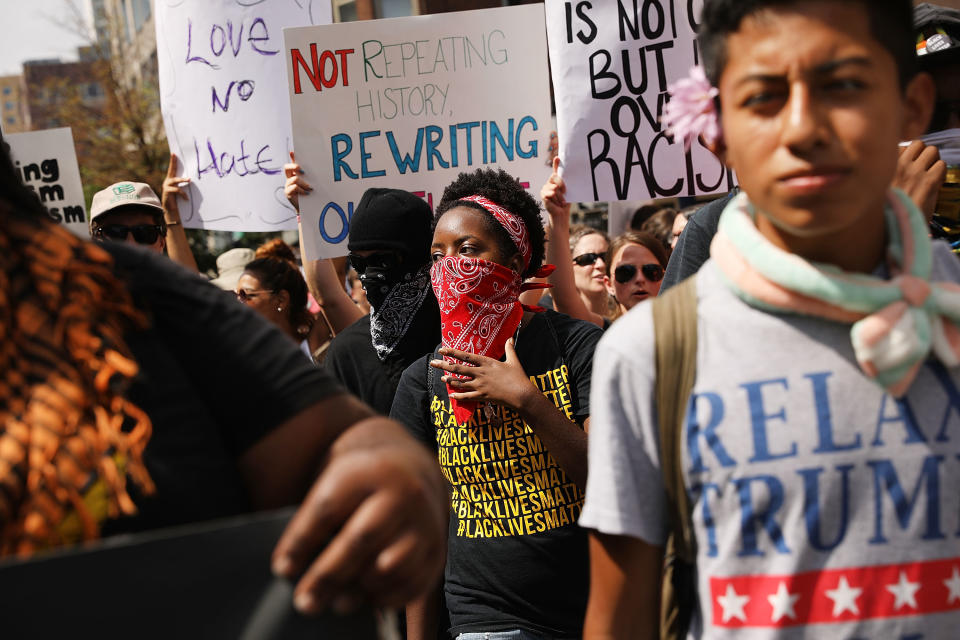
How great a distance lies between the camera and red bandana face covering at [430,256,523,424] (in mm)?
3283

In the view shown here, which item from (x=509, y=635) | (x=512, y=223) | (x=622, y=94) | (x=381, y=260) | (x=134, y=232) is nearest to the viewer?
(x=509, y=635)

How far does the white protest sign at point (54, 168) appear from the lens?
5531 millimetres

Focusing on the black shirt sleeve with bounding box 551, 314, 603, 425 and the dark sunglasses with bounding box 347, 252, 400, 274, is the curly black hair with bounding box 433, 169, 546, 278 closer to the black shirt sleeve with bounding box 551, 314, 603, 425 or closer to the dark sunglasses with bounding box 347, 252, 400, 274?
the dark sunglasses with bounding box 347, 252, 400, 274

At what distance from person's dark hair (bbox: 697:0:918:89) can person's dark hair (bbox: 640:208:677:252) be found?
168 inches

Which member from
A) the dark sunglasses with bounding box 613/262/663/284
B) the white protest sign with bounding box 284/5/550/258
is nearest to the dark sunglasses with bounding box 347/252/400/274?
the white protest sign with bounding box 284/5/550/258

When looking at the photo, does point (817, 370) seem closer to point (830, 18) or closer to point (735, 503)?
point (735, 503)

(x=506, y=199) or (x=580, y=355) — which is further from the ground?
(x=506, y=199)

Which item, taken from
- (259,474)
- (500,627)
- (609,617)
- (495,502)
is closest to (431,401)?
(495,502)

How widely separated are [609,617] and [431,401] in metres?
1.65

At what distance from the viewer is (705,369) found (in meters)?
1.66

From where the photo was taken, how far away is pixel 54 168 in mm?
5609

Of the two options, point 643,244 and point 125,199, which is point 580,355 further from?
point 125,199

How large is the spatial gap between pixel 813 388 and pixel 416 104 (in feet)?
12.6

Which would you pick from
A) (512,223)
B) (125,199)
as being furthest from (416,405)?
(125,199)
